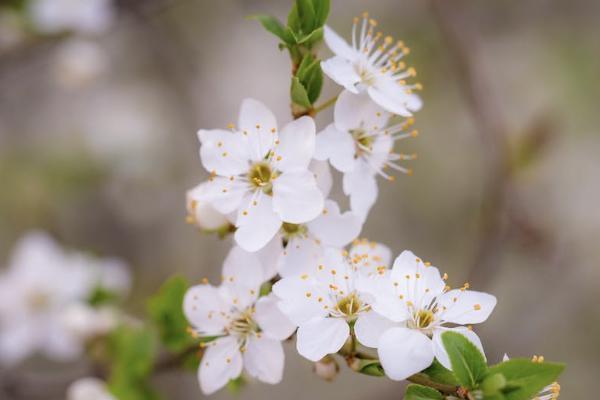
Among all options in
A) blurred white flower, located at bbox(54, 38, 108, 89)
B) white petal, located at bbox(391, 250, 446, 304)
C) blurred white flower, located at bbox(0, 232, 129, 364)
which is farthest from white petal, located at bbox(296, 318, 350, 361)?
blurred white flower, located at bbox(54, 38, 108, 89)

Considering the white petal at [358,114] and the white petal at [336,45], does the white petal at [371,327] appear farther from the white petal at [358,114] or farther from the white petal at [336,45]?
the white petal at [336,45]

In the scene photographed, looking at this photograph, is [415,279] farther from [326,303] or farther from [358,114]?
[358,114]

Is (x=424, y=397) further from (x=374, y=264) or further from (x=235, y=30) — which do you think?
(x=235, y=30)

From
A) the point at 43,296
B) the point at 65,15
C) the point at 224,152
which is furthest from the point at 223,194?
the point at 65,15

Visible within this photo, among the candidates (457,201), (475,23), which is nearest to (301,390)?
(457,201)

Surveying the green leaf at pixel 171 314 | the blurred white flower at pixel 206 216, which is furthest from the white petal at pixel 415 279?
the green leaf at pixel 171 314

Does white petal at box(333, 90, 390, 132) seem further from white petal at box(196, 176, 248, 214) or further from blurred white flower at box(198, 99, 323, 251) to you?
white petal at box(196, 176, 248, 214)
